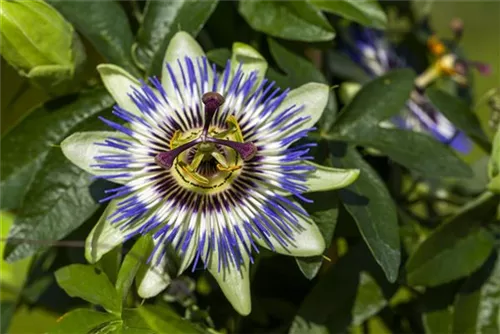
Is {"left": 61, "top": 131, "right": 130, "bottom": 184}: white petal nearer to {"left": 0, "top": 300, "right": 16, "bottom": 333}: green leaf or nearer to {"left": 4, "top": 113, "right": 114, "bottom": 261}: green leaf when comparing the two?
{"left": 4, "top": 113, "right": 114, "bottom": 261}: green leaf

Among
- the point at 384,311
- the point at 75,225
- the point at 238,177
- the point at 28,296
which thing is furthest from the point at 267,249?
the point at 28,296

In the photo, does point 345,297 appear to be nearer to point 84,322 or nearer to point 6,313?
point 84,322

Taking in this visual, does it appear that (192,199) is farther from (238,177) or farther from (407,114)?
(407,114)

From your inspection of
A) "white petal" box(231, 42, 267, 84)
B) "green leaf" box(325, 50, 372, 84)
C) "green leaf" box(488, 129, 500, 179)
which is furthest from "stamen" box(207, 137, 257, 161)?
"green leaf" box(325, 50, 372, 84)

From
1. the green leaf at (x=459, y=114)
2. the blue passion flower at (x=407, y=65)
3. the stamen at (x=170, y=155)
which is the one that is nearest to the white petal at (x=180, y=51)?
the stamen at (x=170, y=155)

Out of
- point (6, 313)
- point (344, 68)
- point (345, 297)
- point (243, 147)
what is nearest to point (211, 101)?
point (243, 147)

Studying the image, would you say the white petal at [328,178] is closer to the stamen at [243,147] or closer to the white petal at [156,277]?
the stamen at [243,147]
